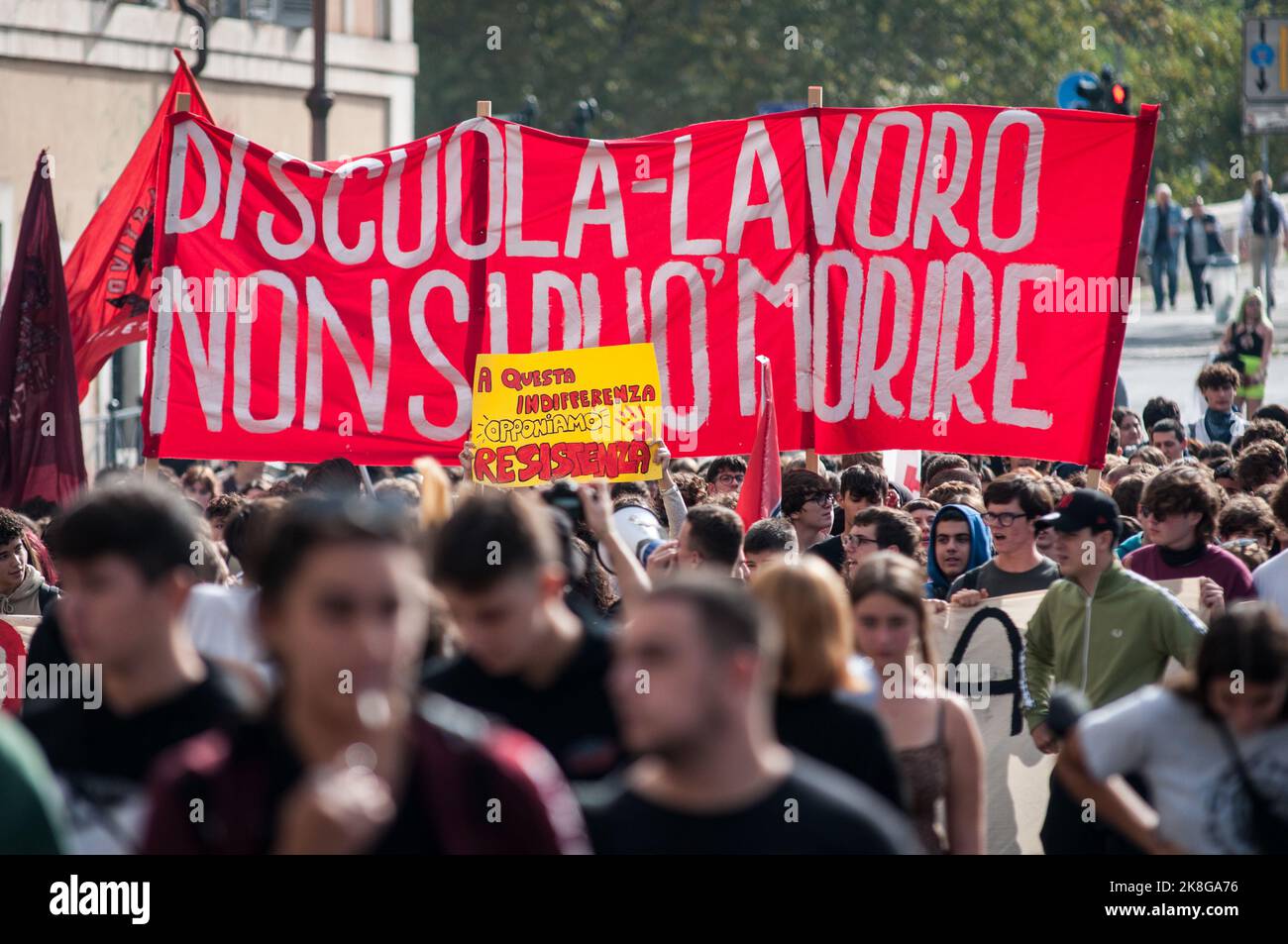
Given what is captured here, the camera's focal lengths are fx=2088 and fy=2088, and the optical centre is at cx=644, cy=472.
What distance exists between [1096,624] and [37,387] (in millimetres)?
5593

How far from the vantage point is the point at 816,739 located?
4340 mm

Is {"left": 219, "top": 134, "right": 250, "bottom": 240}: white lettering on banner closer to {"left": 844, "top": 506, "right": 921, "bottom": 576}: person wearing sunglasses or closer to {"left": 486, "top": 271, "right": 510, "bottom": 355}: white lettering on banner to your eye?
{"left": 486, "top": 271, "right": 510, "bottom": 355}: white lettering on banner

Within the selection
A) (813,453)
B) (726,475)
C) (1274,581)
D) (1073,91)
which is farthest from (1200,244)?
(1274,581)

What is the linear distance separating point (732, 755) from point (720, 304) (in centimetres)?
635

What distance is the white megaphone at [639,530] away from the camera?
8.10 m

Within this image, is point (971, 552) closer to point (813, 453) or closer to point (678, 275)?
point (813, 453)

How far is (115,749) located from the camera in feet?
12.2

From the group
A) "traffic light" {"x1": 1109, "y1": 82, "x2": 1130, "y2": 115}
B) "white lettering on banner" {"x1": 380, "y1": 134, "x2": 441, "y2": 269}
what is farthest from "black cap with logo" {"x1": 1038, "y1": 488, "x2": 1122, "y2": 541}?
"traffic light" {"x1": 1109, "y1": 82, "x2": 1130, "y2": 115}

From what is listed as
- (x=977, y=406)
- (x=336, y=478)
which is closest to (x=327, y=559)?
(x=336, y=478)

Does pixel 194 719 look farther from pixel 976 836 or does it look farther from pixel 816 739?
pixel 976 836

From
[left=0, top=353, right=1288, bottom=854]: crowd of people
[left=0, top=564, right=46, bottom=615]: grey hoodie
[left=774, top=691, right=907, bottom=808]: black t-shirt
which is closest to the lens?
[left=0, top=353, right=1288, bottom=854]: crowd of people

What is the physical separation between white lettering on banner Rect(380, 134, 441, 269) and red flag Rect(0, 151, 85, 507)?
1.73 meters

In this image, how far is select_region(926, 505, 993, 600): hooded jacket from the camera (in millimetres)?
8141
